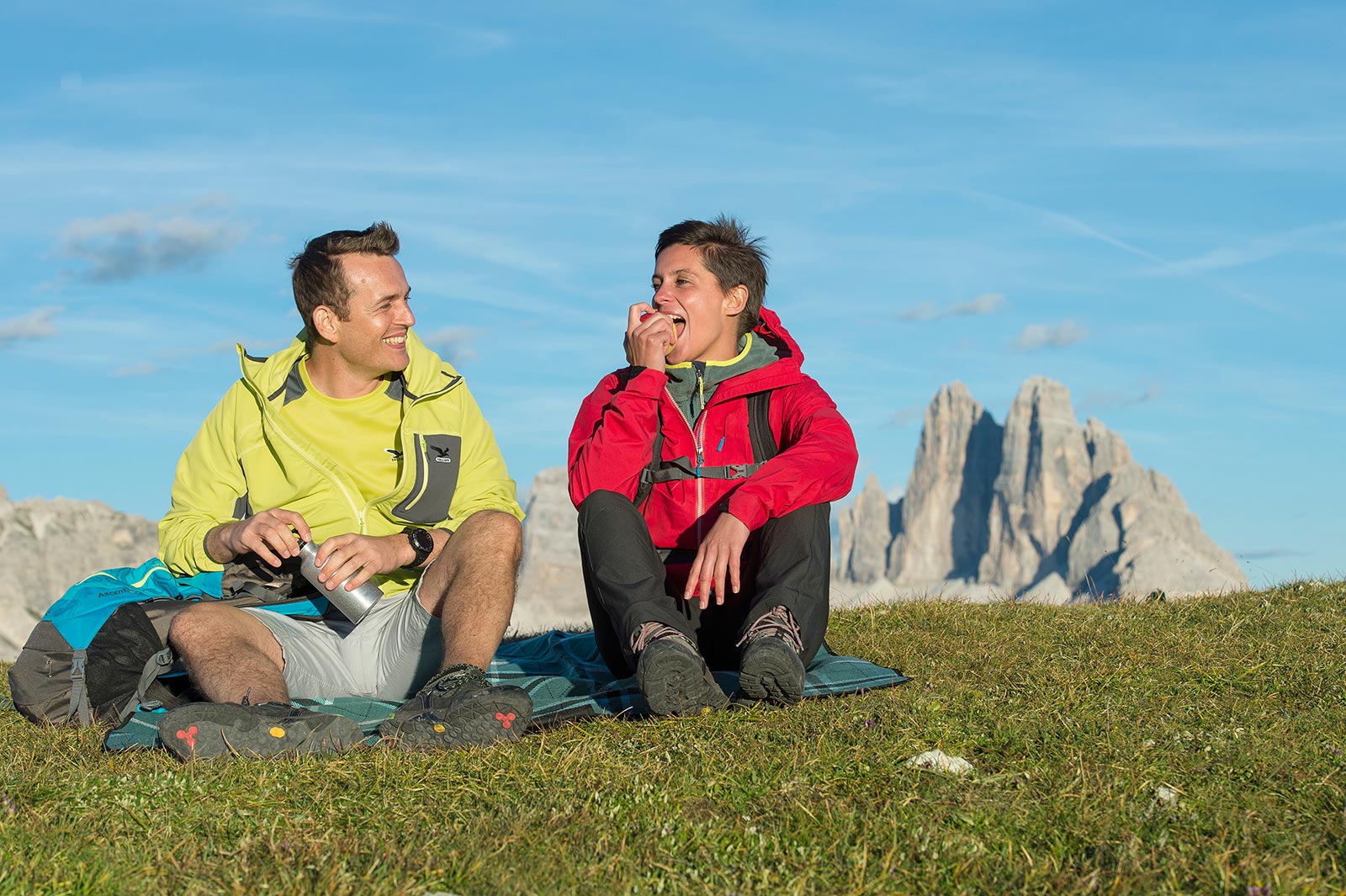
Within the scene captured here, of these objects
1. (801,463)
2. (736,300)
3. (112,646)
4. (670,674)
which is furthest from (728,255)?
(112,646)

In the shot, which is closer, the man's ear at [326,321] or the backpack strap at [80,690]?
the backpack strap at [80,690]

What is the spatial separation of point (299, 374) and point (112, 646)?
2112 mm

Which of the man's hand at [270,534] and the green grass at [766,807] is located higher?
the man's hand at [270,534]

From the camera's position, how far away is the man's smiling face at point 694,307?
764 centimetres

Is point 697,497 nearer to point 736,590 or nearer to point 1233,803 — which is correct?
point 736,590

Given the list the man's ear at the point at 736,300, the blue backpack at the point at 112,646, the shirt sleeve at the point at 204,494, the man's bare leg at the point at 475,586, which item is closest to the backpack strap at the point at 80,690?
the blue backpack at the point at 112,646

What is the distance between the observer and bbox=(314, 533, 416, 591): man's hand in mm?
6797

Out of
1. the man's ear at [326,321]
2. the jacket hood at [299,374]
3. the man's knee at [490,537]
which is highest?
the man's ear at [326,321]

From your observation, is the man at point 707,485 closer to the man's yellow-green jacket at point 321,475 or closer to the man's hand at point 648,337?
the man's hand at point 648,337

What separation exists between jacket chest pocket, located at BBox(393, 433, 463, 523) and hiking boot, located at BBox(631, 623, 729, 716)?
7.21ft

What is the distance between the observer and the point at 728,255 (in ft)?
25.8

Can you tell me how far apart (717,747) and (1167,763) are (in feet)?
6.49

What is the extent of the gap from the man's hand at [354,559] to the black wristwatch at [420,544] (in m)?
0.15

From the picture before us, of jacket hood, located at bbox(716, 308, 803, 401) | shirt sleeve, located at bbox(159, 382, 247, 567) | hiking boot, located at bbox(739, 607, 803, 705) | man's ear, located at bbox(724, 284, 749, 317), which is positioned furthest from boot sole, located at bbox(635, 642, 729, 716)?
shirt sleeve, located at bbox(159, 382, 247, 567)
